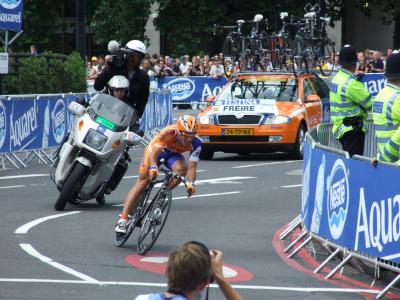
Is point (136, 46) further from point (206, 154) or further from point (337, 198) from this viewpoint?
A: point (206, 154)

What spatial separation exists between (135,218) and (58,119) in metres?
A: 11.5

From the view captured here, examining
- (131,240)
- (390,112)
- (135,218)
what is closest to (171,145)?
(135,218)

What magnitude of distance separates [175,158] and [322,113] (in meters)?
13.1

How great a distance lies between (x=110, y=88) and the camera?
1538cm

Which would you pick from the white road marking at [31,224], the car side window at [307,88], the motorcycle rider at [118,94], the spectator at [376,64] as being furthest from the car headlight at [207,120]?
the spectator at [376,64]

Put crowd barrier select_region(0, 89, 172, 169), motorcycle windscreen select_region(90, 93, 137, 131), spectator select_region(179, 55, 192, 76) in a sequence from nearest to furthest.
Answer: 1. motorcycle windscreen select_region(90, 93, 137, 131)
2. crowd barrier select_region(0, 89, 172, 169)
3. spectator select_region(179, 55, 192, 76)

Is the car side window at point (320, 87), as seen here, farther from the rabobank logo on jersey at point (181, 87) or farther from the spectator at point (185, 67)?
the spectator at point (185, 67)

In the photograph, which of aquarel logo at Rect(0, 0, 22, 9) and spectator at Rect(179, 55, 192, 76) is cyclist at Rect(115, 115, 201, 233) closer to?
aquarel logo at Rect(0, 0, 22, 9)

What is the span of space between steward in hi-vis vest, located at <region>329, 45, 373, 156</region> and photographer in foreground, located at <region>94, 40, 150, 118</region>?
9.11ft

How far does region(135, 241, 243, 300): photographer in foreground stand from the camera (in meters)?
5.36

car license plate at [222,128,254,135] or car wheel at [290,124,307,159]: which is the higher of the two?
car license plate at [222,128,254,135]

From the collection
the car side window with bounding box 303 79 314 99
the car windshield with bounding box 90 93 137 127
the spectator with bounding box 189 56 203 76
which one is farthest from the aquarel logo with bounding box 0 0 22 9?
the spectator with bounding box 189 56 203 76

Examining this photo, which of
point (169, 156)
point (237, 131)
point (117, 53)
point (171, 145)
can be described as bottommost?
point (237, 131)

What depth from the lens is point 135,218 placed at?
467 inches
